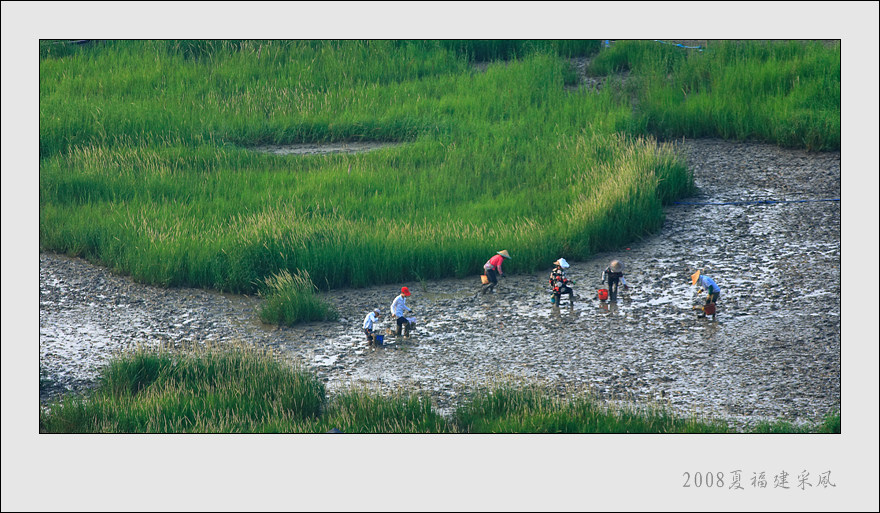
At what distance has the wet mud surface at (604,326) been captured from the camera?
10477mm

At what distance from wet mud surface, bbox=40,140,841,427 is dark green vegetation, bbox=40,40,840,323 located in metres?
0.50

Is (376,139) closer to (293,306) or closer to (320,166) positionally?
(320,166)

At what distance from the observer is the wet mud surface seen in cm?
1048

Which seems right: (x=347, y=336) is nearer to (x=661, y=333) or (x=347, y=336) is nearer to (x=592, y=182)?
(x=661, y=333)

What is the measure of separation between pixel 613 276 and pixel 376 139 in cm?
834

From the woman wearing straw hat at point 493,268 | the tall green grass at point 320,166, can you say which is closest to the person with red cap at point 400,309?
the woman wearing straw hat at point 493,268

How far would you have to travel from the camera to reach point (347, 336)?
12273 mm

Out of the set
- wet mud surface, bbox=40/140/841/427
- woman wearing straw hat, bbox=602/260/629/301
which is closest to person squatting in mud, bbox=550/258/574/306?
wet mud surface, bbox=40/140/841/427

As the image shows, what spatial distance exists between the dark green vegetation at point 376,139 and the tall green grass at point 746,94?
0.04 meters

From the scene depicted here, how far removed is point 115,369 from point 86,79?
12576 mm

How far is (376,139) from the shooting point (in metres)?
19.7

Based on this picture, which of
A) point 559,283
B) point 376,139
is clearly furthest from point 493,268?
point 376,139

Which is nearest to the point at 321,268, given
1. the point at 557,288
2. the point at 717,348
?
the point at 557,288

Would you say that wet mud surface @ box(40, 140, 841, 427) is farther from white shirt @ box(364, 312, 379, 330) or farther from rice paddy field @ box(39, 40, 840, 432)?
rice paddy field @ box(39, 40, 840, 432)
